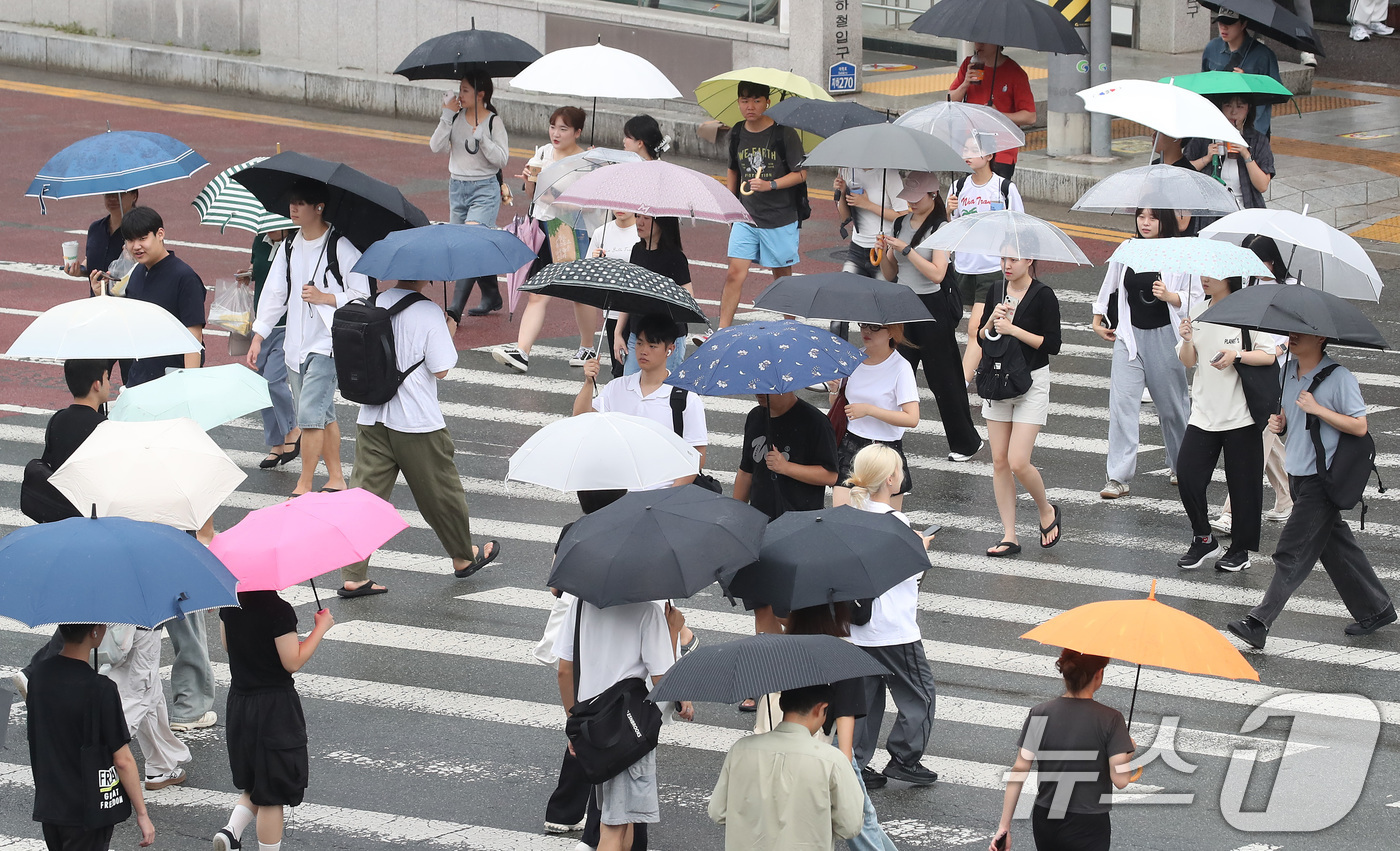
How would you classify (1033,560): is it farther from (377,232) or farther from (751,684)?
(751,684)

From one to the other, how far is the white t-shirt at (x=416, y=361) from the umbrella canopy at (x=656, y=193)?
1.70 metres

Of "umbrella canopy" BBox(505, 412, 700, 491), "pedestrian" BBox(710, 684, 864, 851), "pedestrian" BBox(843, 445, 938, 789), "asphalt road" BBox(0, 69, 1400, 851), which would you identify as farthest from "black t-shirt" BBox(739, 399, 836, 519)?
"pedestrian" BBox(710, 684, 864, 851)

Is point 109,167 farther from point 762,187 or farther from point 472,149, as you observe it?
point 762,187

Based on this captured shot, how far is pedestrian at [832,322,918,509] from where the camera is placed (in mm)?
9195

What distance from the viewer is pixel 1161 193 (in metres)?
11.0

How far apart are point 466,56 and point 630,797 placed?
992 cm

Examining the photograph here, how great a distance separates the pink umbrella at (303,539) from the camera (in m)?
6.29

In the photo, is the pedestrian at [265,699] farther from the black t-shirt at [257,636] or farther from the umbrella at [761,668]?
the umbrella at [761,668]

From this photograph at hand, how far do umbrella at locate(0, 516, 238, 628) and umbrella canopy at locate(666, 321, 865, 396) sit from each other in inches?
106

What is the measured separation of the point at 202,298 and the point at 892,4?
18.9m

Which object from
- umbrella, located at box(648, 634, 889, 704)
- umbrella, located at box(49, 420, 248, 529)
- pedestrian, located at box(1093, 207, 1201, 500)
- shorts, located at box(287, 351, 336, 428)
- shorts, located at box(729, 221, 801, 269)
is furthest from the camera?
shorts, located at box(729, 221, 801, 269)

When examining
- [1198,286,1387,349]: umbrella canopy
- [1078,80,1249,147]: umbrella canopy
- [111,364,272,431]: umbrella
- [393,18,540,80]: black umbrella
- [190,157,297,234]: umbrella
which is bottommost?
[111,364,272,431]: umbrella

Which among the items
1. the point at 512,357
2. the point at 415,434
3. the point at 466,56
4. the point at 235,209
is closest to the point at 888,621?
the point at 415,434

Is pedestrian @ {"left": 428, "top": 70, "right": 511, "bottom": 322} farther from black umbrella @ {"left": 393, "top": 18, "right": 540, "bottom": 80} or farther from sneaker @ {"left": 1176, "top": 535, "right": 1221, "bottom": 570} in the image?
sneaker @ {"left": 1176, "top": 535, "right": 1221, "bottom": 570}
